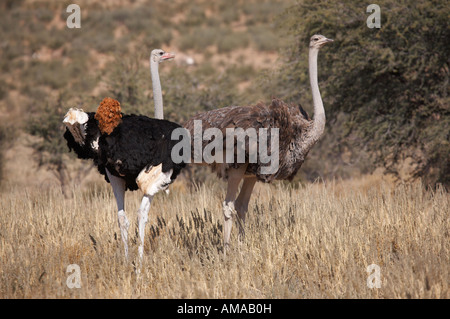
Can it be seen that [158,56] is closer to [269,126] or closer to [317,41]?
[269,126]

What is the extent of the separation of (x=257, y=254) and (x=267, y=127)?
1.17 meters

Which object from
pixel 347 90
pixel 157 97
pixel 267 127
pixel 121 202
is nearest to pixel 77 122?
pixel 121 202

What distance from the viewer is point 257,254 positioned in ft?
15.4

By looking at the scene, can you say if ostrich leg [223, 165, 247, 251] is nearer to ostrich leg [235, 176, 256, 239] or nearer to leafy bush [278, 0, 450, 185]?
ostrich leg [235, 176, 256, 239]

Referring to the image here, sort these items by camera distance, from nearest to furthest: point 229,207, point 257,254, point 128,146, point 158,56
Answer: point 128,146 → point 257,254 → point 229,207 → point 158,56

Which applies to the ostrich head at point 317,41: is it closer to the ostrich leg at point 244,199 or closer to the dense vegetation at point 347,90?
the ostrich leg at point 244,199

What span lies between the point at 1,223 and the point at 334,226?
3308 millimetres

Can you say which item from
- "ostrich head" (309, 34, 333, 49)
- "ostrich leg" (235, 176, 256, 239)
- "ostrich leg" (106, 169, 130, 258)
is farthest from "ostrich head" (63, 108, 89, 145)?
"ostrich head" (309, 34, 333, 49)

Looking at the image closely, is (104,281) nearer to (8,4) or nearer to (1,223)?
(1,223)

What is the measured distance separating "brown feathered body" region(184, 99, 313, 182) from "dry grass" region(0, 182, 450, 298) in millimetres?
516

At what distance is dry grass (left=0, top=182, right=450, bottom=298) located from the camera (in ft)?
13.2

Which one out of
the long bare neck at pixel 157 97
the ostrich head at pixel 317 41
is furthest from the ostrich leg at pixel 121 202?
the ostrich head at pixel 317 41

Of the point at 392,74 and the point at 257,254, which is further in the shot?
the point at 392,74

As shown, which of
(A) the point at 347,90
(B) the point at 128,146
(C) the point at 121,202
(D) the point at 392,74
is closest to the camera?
(B) the point at 128,146
